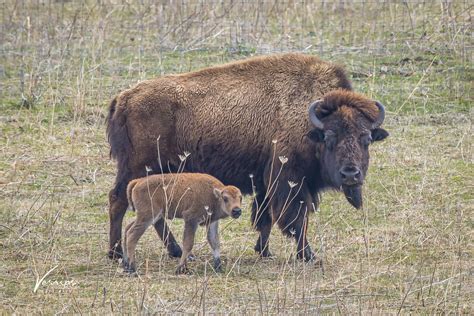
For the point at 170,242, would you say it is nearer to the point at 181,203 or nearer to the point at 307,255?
the point at 181,203

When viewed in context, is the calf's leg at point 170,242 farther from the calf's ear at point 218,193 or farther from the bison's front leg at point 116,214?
the calf's ear at point 218,193

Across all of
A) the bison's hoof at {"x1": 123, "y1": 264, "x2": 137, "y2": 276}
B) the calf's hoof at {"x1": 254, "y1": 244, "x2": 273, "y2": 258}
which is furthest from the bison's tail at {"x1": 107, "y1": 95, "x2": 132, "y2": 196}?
the calf's hoof at {"x1": 254, "y1": 244, "x2": 273, "y2": 258}

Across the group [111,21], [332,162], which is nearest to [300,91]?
[332,162]

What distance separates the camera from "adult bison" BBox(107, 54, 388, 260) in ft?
30.0

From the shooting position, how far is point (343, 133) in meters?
9.08

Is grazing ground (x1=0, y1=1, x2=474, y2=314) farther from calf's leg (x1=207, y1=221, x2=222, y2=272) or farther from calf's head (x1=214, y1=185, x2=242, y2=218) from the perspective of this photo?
calf's head (x1=214, y1=185, x2=242, y2=218)

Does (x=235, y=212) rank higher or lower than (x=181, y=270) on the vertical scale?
higher

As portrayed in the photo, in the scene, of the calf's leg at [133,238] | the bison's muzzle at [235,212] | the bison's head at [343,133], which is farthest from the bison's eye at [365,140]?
the calf's leg at [133,238]

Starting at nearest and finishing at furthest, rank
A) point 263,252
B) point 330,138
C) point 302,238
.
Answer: point 330,138
point 302,238
point 263,252

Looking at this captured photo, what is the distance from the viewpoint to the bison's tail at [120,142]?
30.8 feet

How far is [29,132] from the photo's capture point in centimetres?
1278

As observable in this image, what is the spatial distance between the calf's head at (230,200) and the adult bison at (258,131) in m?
0.67

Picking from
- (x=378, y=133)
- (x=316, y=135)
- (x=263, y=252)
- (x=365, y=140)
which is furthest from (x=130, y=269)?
(x=378, y=133)

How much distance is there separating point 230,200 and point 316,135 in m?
1.11
